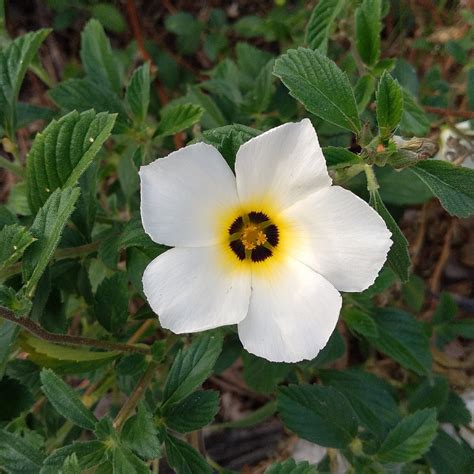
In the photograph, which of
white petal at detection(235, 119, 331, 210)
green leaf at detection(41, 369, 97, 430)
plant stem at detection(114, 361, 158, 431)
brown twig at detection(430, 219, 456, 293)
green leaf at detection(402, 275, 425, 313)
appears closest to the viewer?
white petal at detection(235, 119, 331, 210)

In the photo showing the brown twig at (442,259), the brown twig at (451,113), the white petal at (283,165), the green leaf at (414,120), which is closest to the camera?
the white petal at (283,165)

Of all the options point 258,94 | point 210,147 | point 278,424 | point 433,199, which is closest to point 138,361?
point 210,147

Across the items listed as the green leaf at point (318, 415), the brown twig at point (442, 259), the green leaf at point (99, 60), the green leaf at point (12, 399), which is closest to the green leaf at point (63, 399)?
the green leaf at point (12, 399)

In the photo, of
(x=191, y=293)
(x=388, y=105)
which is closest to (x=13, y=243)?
(x=191, y=293)

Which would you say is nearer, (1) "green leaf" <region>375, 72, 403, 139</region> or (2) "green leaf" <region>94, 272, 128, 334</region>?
(1) "green leaf" <region>375, 72, 403, 139</region>

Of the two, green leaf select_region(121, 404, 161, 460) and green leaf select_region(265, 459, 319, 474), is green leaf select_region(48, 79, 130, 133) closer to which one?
green leaf select_region(121, 404, 161, 460)

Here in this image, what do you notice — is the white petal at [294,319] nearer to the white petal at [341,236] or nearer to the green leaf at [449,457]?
the white petal at [341,236]

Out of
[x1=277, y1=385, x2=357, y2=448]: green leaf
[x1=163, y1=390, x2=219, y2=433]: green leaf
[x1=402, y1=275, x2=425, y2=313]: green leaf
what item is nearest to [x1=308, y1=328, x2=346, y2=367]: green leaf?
[x1=277, y1=385, x2=357, y2=448]: green leaf
